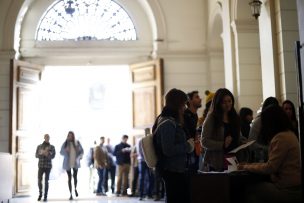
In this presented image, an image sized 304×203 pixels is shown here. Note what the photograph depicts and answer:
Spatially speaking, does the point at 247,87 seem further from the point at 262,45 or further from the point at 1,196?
the point at 1,196

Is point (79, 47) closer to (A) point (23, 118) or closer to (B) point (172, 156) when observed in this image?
(A) point (23, 118)

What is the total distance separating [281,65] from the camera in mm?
7086

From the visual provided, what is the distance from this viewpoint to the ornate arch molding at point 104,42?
12.3m

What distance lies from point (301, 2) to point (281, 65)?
2413mm

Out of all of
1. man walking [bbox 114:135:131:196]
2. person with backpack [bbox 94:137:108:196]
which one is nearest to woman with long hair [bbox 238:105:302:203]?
man walking [bbox 114:135:131:196]

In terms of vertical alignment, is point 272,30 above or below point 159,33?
below

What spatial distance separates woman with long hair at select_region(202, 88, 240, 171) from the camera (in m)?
4.64

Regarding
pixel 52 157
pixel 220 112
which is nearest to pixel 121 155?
pixel 52 157

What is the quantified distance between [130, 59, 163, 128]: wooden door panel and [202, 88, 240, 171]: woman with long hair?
7.01m

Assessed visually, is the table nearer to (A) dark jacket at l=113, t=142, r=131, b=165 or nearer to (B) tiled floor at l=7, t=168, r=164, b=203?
(B) tiled floor at l=7, t=168, r=164, b=203

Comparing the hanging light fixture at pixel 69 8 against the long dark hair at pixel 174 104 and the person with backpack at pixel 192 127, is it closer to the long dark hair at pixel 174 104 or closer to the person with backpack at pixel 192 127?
the person with backpack at pixel 192 127

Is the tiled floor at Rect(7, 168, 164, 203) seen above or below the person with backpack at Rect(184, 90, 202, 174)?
below

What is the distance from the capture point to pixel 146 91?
39.9ft

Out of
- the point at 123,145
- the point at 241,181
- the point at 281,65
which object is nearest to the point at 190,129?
the point at 241,181
